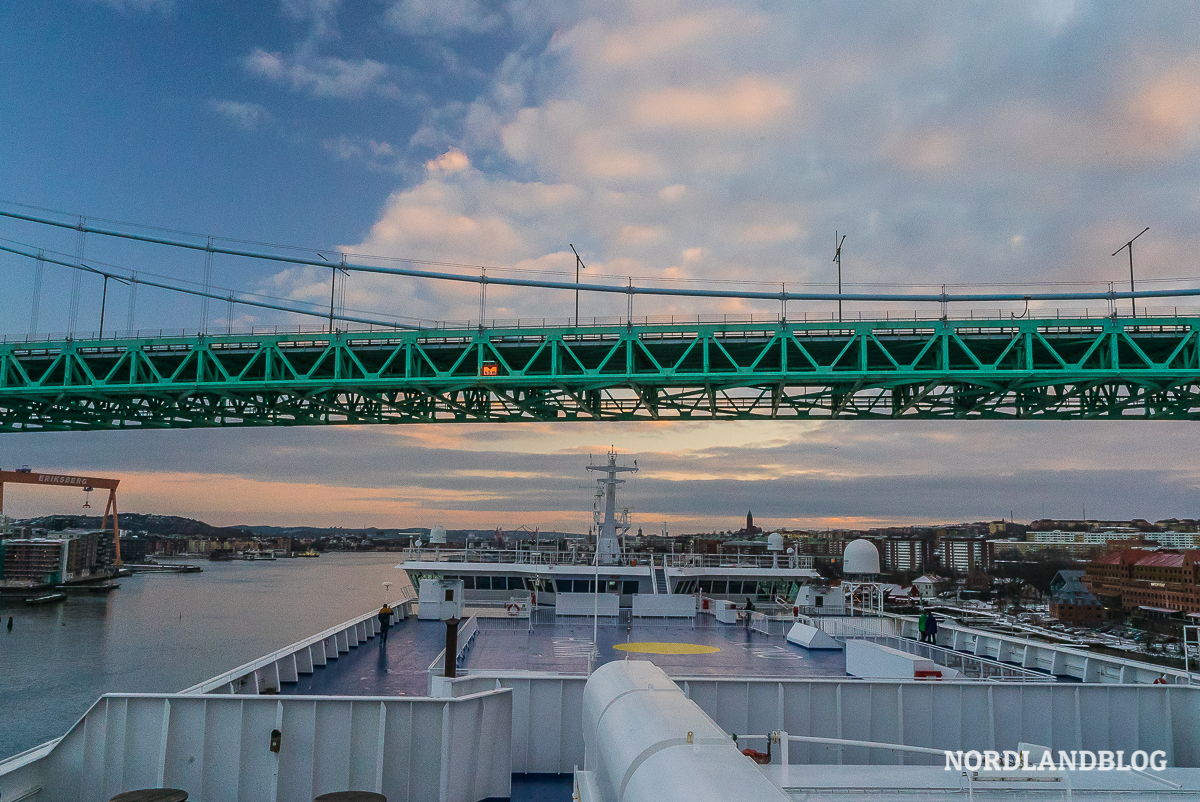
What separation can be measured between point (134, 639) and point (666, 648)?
63.8 metres

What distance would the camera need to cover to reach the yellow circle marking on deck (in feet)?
73.4

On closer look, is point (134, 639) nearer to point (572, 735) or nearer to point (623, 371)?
point (623, 371)

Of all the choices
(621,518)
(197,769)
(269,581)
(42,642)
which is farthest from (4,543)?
(197,769)

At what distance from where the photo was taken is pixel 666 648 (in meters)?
23.0

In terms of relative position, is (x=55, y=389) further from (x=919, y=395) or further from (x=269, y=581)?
(x=269, y=581)

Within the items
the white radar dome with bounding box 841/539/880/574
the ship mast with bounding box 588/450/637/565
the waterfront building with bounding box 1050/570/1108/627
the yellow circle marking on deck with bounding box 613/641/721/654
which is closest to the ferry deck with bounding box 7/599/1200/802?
the yellow circle marking on deck with bounding box 613/641/721/654

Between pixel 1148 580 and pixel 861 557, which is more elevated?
pixel 861 557

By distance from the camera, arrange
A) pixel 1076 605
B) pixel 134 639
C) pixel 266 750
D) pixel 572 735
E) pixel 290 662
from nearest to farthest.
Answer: pixel 266 750 → pixel 572 735 → pixel 290 662 → pixel 134 639 → pixel 1076 605

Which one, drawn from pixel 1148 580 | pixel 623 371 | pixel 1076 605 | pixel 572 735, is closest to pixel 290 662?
pixel 572 735

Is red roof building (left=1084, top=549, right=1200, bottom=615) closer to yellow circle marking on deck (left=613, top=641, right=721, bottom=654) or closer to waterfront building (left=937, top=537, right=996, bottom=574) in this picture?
waterfront building (left=937, top=537, right=996, bottom=574)

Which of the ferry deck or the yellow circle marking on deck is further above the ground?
the ferry deck

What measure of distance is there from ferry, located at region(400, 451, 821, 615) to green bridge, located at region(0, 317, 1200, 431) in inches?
346

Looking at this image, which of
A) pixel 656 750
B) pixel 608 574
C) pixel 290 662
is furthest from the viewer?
pixel 608 574

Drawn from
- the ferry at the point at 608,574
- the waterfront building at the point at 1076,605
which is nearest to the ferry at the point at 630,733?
the ferry at the point at 608,574
